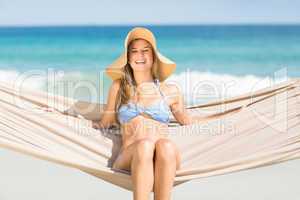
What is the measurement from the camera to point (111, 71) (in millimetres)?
2432

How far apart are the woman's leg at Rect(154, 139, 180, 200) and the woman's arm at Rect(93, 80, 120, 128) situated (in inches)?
17.2

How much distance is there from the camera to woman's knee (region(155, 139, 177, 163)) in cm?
205

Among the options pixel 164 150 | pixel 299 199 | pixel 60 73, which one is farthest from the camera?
pixel 60 73

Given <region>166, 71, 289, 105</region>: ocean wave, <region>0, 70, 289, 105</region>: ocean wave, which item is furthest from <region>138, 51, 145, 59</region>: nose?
<region>166, 71, 289, 105</region>: ocean wave

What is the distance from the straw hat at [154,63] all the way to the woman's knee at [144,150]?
469 millimetres

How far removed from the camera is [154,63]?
8.27ft

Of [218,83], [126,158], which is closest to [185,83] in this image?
[218,83]

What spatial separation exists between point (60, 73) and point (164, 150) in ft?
24.9

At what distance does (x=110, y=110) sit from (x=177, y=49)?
7.85 meters

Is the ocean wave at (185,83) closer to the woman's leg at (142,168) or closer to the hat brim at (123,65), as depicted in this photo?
the hat brim at (123,65)

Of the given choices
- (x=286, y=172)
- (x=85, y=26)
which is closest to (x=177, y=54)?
(x=85, y=26)

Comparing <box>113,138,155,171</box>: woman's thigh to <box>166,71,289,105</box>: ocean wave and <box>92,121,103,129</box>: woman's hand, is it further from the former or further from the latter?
<box>166,71,289,105</box>: ocean wave

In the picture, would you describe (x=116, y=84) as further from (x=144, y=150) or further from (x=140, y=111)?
(x=144, y=150)

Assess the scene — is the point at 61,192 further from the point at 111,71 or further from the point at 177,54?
the point at 177,54
